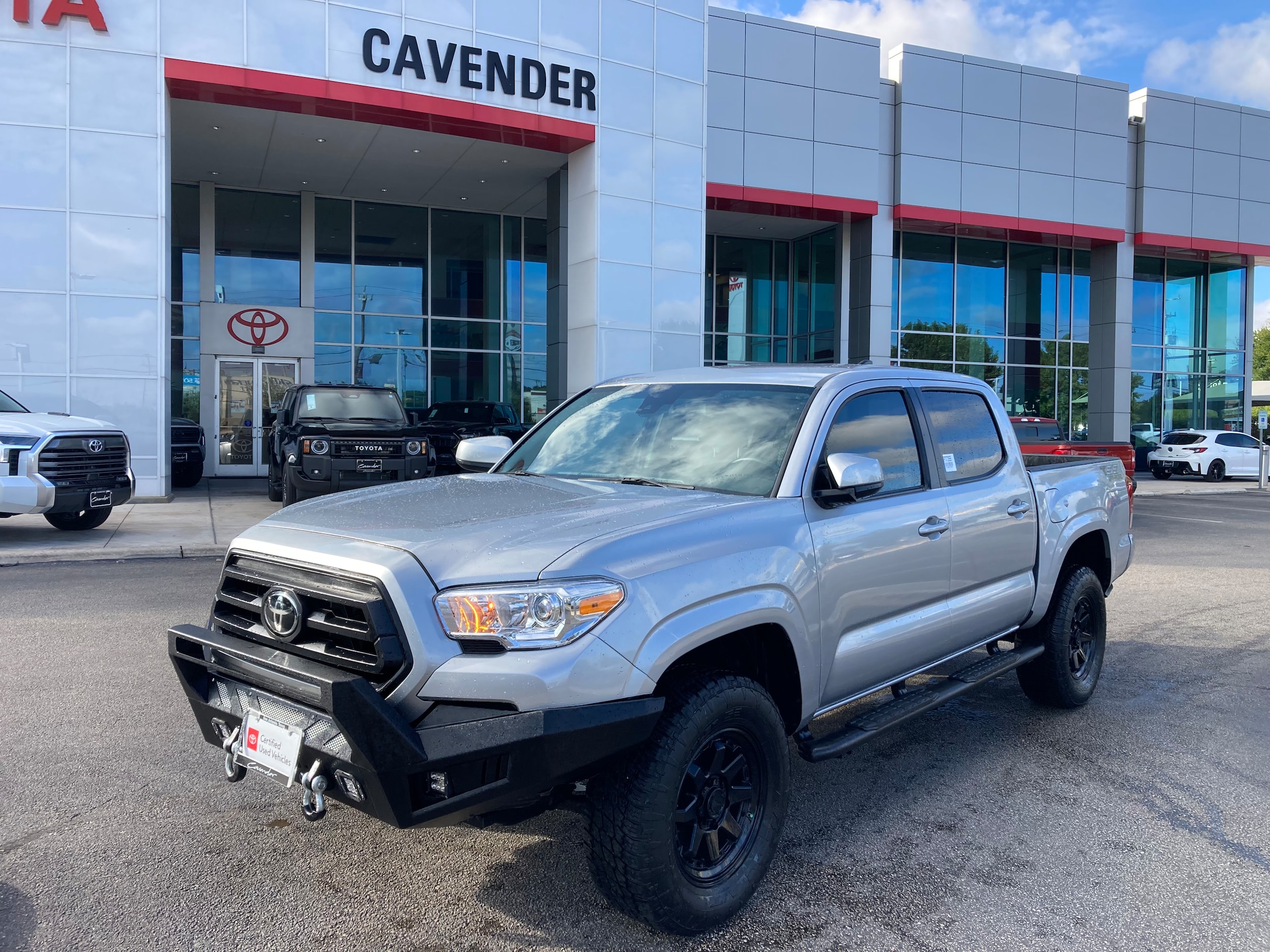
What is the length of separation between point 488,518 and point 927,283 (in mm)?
28935

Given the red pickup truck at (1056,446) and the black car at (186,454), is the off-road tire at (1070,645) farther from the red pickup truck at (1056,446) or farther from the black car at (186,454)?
the black car at (186,454)

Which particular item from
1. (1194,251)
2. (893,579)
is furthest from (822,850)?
(1194,251)

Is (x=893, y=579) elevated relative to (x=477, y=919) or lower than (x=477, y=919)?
elevated

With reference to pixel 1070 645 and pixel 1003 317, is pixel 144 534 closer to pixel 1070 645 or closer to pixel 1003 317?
pixel 1070 645

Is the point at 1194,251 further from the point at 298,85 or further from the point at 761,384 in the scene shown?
the point at 761,384

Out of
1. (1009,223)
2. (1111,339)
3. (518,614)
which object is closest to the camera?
(518,614)

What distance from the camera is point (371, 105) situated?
17.9 meters

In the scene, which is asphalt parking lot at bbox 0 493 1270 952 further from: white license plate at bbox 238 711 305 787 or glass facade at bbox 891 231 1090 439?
glass facade at bbox 891 231 1090 439

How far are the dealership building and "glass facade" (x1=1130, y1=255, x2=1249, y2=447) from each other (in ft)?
0.36

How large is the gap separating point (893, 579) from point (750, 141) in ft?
73.1

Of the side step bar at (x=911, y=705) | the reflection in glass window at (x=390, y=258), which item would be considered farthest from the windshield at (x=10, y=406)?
the reflection in glass window at (x=390, y=258)

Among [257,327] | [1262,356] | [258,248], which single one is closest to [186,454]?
[257,327]

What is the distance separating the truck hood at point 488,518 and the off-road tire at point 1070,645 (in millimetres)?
2650

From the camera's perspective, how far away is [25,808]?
4.00 m
